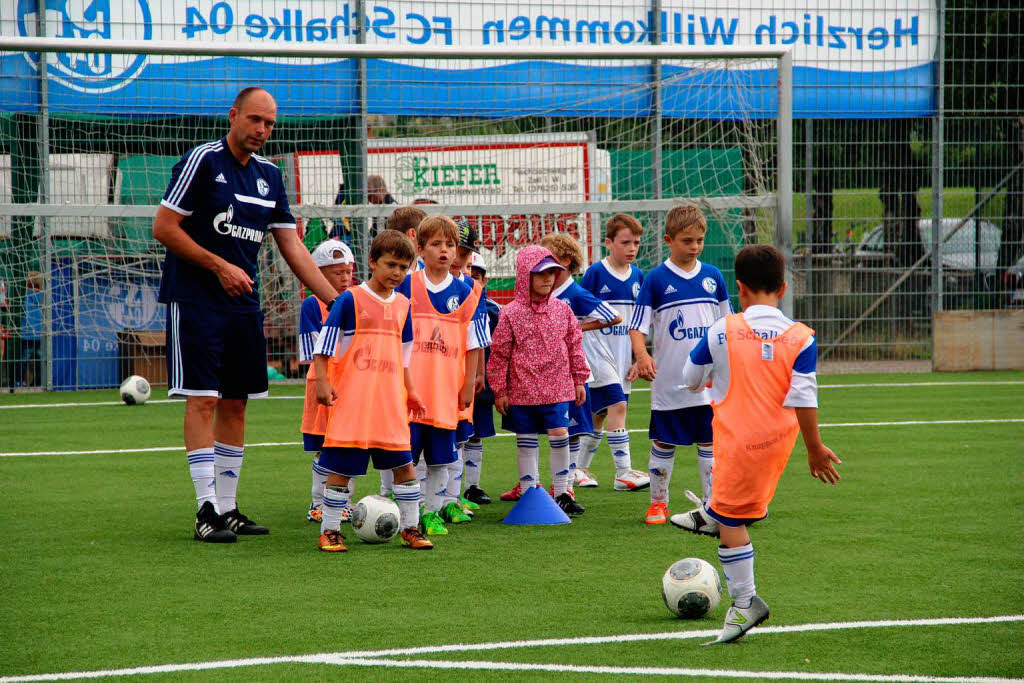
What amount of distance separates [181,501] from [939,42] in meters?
12.2

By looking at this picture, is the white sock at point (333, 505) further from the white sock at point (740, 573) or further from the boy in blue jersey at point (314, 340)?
the white sock at point (740, 573)

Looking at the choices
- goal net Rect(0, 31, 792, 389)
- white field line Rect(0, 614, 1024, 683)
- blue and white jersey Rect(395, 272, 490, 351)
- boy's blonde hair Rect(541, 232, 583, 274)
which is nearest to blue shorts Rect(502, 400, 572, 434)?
blue and white jersey Rect(395, 272, 490, 351)

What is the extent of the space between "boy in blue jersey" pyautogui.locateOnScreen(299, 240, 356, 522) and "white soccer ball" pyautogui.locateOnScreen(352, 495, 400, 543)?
1.53ft

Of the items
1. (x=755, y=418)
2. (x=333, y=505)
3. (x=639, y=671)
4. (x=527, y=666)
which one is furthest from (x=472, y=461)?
(x=639, y=671)

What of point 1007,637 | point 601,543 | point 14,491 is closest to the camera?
point 1007,637

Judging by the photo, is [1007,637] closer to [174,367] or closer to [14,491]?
[174,367]

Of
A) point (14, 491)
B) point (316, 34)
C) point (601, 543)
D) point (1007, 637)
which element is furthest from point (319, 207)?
point (1007, 637)

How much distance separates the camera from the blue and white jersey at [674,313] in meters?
6.54

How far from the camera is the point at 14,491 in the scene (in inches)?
293

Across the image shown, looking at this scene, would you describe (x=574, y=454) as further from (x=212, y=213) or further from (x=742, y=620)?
(x=742, y=620)

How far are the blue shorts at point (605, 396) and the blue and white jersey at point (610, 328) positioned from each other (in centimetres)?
3

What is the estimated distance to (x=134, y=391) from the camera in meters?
12.3

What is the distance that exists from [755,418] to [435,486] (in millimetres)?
2649

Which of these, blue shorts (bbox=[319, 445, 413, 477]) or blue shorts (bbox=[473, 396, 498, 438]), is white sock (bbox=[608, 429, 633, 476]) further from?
blue shorts (bbox=[319, 445, 413, 477])
